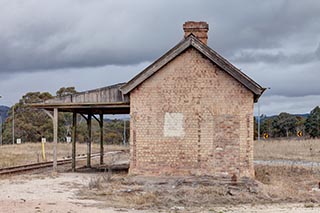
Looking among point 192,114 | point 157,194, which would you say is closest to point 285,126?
point 192,114

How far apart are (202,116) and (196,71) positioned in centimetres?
176

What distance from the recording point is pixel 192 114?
2206 cm

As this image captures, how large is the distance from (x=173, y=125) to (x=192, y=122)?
752 mm

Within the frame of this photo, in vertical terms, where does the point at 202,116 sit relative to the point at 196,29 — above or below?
below

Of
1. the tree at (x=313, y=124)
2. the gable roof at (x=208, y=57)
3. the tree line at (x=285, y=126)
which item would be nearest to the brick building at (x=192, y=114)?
the gable roof at (x=208, y=57)

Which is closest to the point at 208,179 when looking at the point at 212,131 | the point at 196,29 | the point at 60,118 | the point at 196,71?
the point at 212,131

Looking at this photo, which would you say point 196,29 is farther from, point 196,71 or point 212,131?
point 212,131

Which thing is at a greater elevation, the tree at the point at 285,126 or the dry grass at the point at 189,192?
the tree at the point at 285,126

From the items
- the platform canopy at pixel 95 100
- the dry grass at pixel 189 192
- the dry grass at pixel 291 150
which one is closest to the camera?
the dry grass at pixel 189 192

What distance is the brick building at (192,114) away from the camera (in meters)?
21.8

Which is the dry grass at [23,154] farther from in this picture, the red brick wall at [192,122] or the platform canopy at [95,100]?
the red brick wall at [192,122]

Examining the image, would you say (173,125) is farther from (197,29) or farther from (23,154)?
(23,154)

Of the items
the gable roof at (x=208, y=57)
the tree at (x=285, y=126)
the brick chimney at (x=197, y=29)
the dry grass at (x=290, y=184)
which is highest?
the brick chimney at (x=197, y=29)

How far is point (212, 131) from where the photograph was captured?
21.9m
